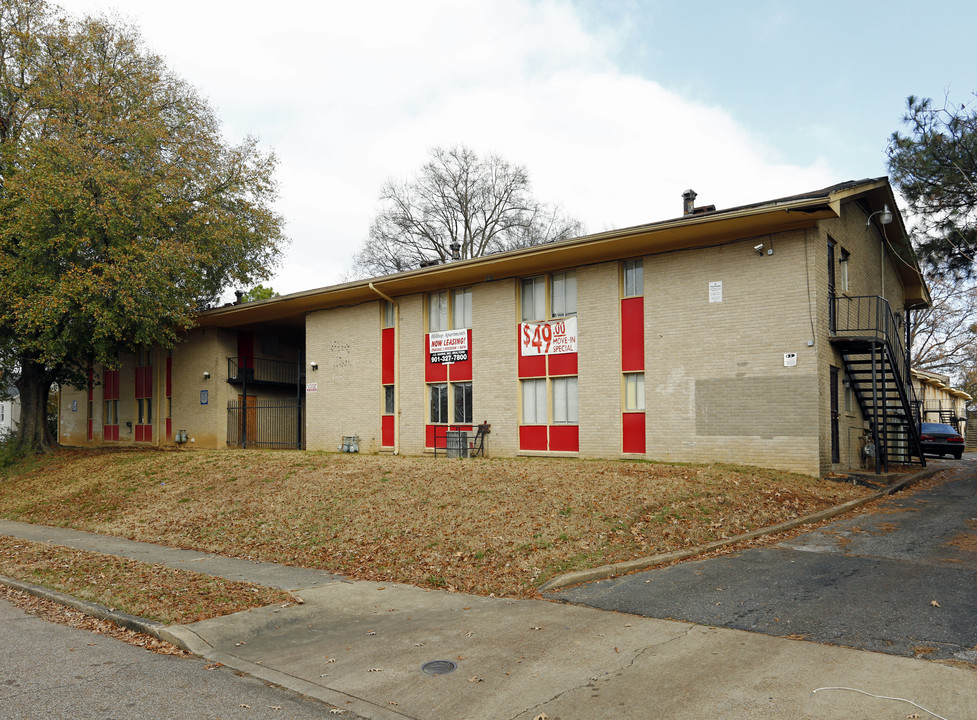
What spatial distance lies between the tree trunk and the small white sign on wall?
868 inches

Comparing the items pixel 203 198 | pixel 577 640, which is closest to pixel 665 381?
pixel 577 640

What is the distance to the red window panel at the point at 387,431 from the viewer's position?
23.6 meters

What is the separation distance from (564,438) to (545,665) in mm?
13928

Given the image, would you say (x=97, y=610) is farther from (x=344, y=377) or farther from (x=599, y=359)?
(x=344, y=377)

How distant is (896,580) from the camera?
8305 mm

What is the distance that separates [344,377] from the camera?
2520 cm

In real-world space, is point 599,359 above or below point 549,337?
below

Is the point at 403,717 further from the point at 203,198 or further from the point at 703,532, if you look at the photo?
the point at 203,198

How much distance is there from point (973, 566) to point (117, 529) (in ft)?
45.0

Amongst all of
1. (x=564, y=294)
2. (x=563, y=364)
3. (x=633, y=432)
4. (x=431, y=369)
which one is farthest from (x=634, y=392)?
(x=431, y=369)

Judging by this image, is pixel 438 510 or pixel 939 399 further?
pixel 939 399

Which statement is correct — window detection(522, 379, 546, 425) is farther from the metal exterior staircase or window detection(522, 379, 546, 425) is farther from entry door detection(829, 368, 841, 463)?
the metal exterior staircase

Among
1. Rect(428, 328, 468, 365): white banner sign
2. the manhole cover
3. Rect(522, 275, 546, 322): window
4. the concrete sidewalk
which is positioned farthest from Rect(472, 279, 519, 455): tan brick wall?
the manhole cover

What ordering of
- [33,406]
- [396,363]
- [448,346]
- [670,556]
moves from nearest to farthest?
1. [670,556]
2. [448,346]
3. [396,363]
4. [33,406]
